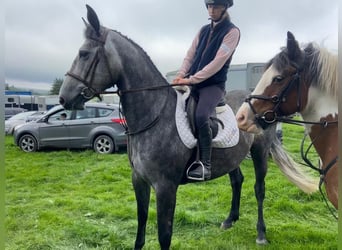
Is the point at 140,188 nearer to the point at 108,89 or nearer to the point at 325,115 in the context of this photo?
the point at 108,89

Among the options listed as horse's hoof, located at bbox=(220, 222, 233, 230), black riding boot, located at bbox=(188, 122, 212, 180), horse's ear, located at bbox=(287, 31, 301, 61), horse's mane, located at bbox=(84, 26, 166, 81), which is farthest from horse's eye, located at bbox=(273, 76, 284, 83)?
horse's hoof, located at bbox=(220, 222, 233, 230)

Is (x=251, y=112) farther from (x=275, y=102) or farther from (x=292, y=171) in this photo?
(x=292, y=171)

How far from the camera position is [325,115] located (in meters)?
2.19

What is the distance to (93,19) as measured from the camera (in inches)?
94.9

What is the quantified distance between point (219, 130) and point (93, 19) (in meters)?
1.54

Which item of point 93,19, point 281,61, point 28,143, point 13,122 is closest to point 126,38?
point 93,19

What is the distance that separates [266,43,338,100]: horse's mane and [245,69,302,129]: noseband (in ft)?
0.32

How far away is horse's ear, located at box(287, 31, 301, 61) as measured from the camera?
2.12 meters

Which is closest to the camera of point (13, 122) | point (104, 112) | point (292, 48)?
point (292, 48)

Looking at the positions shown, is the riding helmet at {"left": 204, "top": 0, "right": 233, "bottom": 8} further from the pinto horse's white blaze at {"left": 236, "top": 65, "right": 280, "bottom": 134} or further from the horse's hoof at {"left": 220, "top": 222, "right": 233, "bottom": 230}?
the horse's hoof at {"left": 220, "top": 222, "right": 233, "bottom": 230}

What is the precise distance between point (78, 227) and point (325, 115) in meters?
3.16

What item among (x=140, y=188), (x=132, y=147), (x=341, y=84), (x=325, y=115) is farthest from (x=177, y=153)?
(x=341, y=84)

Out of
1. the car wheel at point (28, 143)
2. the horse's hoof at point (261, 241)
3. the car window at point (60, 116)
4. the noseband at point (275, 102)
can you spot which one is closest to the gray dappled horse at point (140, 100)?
the noseband at point (275, 102)

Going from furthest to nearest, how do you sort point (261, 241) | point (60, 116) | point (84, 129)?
point (60, 116)
point (84, 129)
point (261, 241)
